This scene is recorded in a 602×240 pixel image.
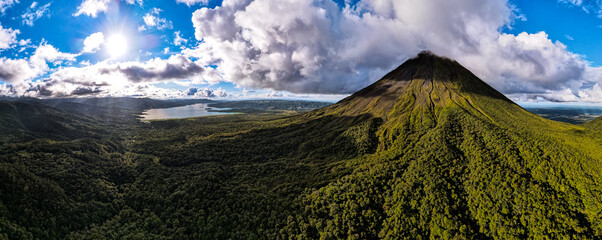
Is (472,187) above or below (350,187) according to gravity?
above

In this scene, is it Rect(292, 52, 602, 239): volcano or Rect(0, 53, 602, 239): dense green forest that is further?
Rect(0, 53, 602, 239): dense green forest

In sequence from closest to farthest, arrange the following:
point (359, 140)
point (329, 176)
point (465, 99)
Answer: point (329, 176) → point (359, 140) → point (465, 99)

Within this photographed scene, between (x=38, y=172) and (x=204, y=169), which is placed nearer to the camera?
(x=38, y=172)

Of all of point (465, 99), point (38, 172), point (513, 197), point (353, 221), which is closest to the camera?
point (513, 197)

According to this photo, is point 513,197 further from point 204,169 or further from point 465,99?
point 204,169

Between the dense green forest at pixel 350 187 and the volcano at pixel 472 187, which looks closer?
the volcano at pixel 472 187

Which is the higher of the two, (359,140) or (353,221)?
(359,140)

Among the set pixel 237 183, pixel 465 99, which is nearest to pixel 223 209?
pixel 237 183

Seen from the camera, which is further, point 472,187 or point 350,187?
point 350,187
